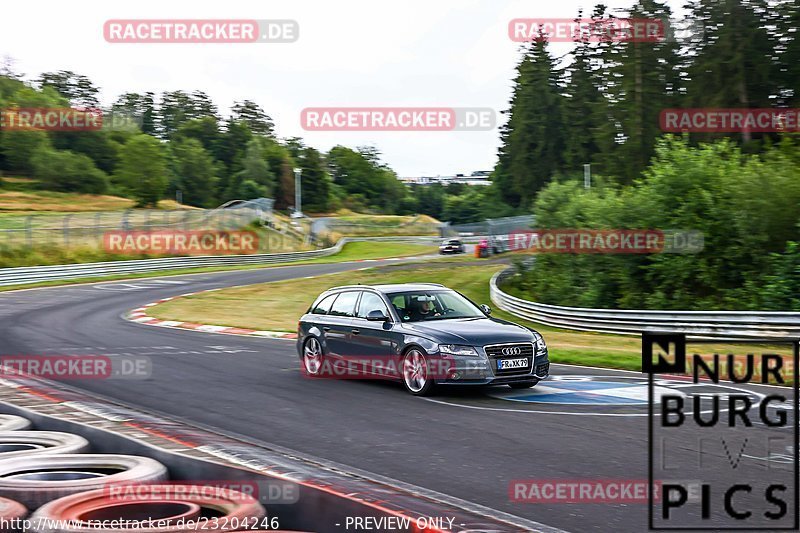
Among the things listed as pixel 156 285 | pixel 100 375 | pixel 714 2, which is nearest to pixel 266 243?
pixel 156 285

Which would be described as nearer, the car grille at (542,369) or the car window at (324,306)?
the car grille at (542,369)

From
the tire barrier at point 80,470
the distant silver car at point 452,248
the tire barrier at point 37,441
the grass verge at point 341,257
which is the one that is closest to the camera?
the tire barrier at point 80,470

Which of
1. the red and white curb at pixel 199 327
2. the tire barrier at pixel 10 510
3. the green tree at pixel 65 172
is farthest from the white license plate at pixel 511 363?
the green tree at pixel 65 172

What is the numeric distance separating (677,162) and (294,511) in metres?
25.3

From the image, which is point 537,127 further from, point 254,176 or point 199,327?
point 199,327

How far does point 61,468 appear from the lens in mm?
5797

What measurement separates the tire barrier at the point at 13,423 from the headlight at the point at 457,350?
5339 mm

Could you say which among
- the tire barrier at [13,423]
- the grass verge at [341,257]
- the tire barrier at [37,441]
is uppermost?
the tire barrier at [37,441]

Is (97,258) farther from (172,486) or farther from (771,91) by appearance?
(172,486)

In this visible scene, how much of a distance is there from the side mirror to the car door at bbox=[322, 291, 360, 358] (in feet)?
1.97

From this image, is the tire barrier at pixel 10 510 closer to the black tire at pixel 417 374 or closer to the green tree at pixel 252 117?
the black tire at pixel 417 374

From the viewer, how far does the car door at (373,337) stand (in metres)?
12.5

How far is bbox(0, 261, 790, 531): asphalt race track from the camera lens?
24.2ft

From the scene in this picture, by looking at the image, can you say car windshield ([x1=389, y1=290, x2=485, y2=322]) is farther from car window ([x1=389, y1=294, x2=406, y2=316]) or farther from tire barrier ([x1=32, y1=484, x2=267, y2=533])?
tire barrier ([x1=32, y1=484, x2=267, y2=533])
